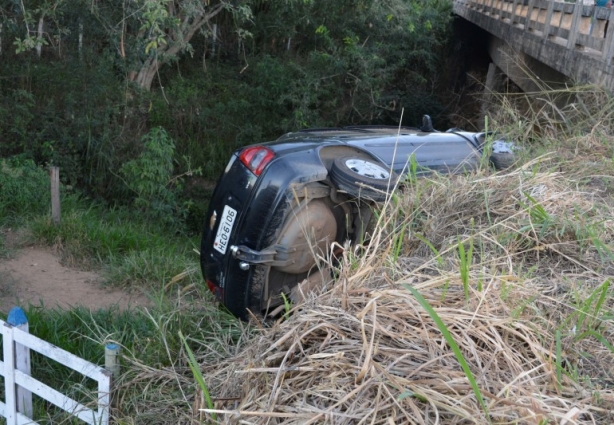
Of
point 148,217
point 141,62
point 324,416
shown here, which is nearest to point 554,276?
point 324,416

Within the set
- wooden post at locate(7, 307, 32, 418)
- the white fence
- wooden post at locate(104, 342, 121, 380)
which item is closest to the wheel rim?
wooden post at locate(104, 342, 121, 380)

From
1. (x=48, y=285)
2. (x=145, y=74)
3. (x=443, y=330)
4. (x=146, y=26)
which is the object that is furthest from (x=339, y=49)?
(x=443, y=330)

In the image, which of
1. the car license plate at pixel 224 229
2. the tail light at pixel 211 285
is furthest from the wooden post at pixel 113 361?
the car license plate at pixel 224 229

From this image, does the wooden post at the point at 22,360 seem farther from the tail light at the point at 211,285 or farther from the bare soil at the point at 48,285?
the bare soil at the point at 48,285

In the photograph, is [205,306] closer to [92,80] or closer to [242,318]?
[242,318]

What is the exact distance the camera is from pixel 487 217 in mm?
3328

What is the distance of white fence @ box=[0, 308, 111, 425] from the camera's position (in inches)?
147

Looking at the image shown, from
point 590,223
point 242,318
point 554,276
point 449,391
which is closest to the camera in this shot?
point 449,391

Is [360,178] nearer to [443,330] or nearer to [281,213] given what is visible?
[281,213]

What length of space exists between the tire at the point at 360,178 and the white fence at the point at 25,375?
1.77 meters

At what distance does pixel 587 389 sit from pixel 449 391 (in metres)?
0.47

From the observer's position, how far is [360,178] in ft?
13.4

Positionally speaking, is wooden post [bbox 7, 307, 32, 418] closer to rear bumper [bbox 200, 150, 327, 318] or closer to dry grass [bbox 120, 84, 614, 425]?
rear bumper [bbox 200, 150, 327, 318]

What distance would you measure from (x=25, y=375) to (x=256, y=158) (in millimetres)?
1929
